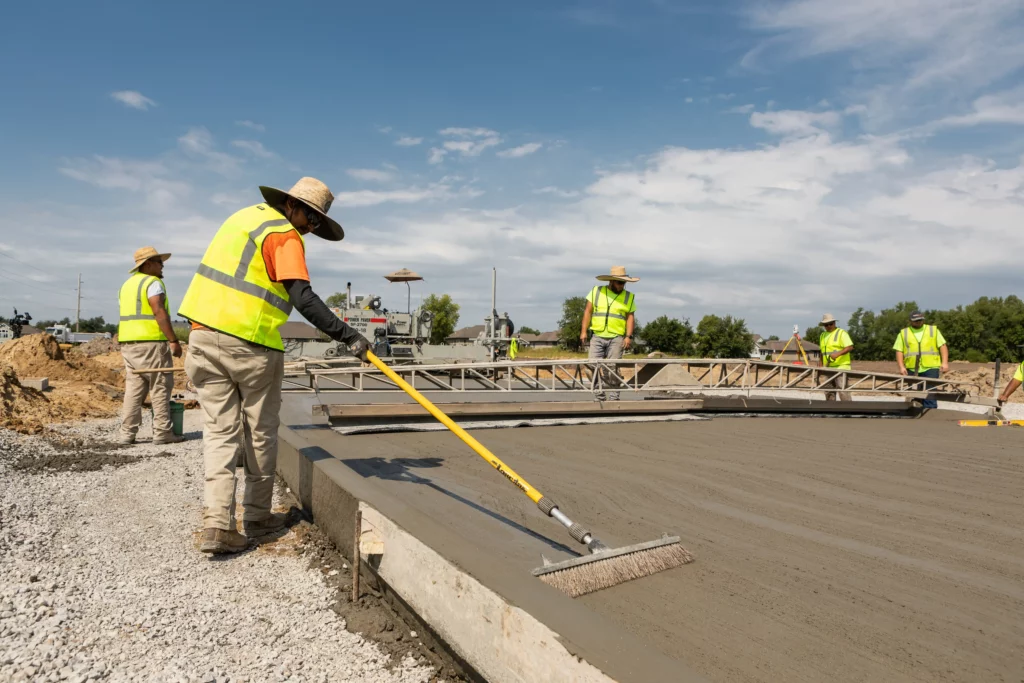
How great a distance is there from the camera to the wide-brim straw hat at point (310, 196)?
3920mm

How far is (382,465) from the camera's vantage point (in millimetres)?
4824

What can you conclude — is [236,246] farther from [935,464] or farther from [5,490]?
[935,464]

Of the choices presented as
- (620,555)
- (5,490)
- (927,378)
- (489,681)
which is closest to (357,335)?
(620,555)

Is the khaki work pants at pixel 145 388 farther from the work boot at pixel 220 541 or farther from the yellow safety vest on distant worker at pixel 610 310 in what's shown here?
the yellow safety vest on distant worker at pixel 610 310

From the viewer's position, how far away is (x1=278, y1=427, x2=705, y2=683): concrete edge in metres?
1.68

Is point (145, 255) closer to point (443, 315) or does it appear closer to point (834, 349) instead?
point (834, 349)

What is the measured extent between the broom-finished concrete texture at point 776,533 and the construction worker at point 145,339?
2.15 meters

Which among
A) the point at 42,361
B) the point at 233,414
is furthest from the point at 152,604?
the point at 42,361

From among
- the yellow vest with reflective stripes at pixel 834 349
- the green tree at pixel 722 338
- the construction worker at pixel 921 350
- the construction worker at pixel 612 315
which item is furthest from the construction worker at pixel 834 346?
the green tree at pixel 722 338

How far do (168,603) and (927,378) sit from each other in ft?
34.5

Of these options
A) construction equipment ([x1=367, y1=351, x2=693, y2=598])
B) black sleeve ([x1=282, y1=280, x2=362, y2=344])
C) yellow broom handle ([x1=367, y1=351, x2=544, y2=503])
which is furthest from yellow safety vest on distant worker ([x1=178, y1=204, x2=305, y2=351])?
construction equipment ([x1=367, y1=351, x2=693, y2=598])

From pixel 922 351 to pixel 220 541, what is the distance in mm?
10677

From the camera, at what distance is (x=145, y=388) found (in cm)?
714

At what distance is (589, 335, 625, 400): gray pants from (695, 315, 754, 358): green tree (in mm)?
63335
